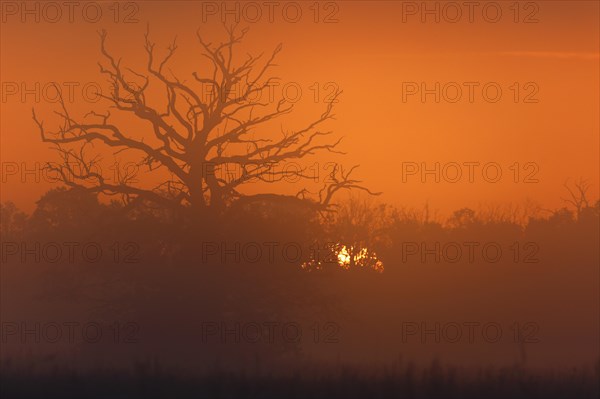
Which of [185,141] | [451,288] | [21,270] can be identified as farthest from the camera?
[451,288]

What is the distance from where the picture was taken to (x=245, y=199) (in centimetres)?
3691

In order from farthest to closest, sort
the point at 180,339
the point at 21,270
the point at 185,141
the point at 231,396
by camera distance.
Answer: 1. the point at 21,270
2. the point at 185,141
3. the point at 180,339
4. the point at 231,396

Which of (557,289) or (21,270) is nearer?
(21,270)

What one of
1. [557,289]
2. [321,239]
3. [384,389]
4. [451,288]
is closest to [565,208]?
[557,289]


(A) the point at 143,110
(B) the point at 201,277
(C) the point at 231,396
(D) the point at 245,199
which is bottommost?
(C) the point at 231,396

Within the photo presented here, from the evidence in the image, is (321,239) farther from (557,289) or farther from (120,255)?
(557,289)

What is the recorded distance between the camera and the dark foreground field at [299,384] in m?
21.1

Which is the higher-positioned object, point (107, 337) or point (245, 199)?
point (245, 199)

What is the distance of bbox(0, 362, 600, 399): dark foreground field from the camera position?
832 inches

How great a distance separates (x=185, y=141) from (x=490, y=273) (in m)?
27.2

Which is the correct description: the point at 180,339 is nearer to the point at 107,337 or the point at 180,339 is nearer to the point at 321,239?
the point at 107,337

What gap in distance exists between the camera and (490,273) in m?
59.9

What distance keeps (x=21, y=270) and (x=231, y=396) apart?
22.9 meters

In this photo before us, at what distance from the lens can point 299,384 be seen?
2197cm
